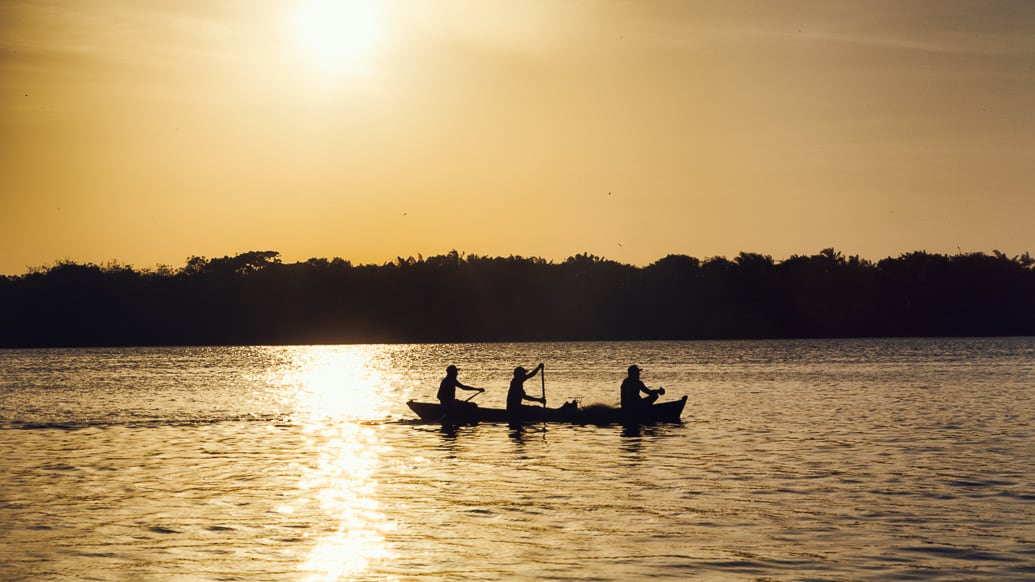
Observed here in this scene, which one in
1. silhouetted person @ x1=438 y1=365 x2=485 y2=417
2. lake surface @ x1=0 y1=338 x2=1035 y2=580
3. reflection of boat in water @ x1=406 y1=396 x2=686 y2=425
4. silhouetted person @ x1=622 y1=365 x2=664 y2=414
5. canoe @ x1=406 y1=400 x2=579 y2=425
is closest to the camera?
lake surface @ x1=0 y1=338 x2=1035 y2=580

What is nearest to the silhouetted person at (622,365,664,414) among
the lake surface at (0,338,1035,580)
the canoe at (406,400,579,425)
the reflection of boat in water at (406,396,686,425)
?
the reflection of boat in water at (406,396,686,425)

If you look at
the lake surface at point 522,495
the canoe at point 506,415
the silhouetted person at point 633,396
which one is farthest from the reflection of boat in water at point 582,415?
the lake surface at point 522,495

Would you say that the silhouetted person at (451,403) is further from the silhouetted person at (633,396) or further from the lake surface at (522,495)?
the silhouetted person at (633,396)

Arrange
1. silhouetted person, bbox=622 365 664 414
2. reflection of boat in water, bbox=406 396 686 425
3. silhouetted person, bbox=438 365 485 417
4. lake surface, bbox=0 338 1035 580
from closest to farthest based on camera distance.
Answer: lake surface, bbox=0 338 1035 580
silhouetted person, bbox=622 365 664 414
reflection of boat in water, bbox=406 396 686 425
silhouetted person, bbox=438 365 485 417

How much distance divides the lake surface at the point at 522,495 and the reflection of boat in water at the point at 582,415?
463 mm

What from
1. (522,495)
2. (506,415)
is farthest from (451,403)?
(522,495)

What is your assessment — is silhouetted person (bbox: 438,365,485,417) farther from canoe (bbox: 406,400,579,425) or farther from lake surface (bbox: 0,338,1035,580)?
lake surface (bbox: 0,338,1035,580)

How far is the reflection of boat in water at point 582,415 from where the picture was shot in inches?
1617

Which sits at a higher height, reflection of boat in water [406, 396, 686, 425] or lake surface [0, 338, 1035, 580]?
reflection of boat in water [406, 396, 686, 425]

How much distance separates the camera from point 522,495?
82.3 ft

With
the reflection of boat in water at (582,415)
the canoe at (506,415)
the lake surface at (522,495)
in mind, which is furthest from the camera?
the canoe at (506,415)

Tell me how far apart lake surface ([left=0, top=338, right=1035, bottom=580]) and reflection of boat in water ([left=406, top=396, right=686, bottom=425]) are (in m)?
0.46

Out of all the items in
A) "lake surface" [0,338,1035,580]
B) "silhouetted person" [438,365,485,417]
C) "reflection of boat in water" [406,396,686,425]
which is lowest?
"lake surface" [0,338,1035,580]

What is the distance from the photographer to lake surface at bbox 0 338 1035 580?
18.2 m
